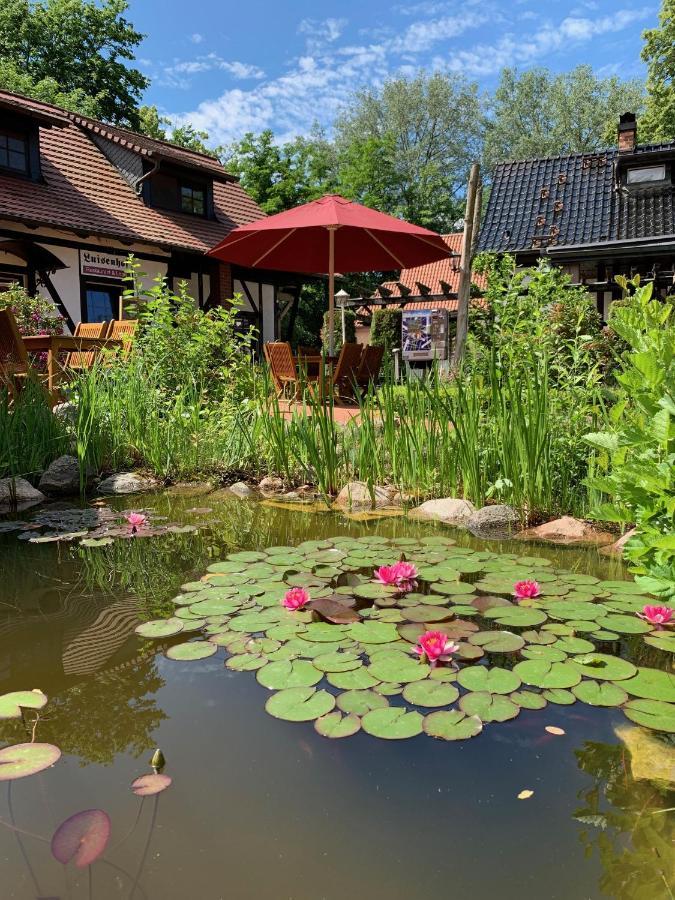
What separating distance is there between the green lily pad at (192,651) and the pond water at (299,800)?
0.07 ft

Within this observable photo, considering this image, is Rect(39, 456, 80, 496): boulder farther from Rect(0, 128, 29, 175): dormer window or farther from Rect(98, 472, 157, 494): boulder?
Rect(0, 128, 29, 175): dormer window

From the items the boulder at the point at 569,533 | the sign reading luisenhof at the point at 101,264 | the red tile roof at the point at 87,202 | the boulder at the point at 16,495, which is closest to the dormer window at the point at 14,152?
the red tile roof at the point at 87,202

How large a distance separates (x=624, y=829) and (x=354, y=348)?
19.3ft

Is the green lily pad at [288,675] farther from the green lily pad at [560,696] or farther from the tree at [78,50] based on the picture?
the tree at [78,50]

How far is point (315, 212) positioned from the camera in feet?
21.4

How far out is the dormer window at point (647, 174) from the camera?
14.3 metres

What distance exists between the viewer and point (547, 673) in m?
1.65

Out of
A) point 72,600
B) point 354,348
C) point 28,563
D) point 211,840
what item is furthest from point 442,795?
point 354,348

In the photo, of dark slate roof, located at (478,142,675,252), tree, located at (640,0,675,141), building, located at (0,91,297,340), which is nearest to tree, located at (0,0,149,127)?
building, located at (0,91,297,340)

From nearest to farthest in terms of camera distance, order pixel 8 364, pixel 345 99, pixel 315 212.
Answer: pixel 8 364 → pixel 315 212 → pixel 345 99

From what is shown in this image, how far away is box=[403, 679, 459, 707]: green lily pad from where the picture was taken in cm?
151

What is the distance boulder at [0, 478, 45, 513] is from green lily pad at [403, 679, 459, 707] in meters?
3.17

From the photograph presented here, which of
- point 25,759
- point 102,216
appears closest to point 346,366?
point 25,759

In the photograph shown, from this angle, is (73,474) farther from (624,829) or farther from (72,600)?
(624,829)
